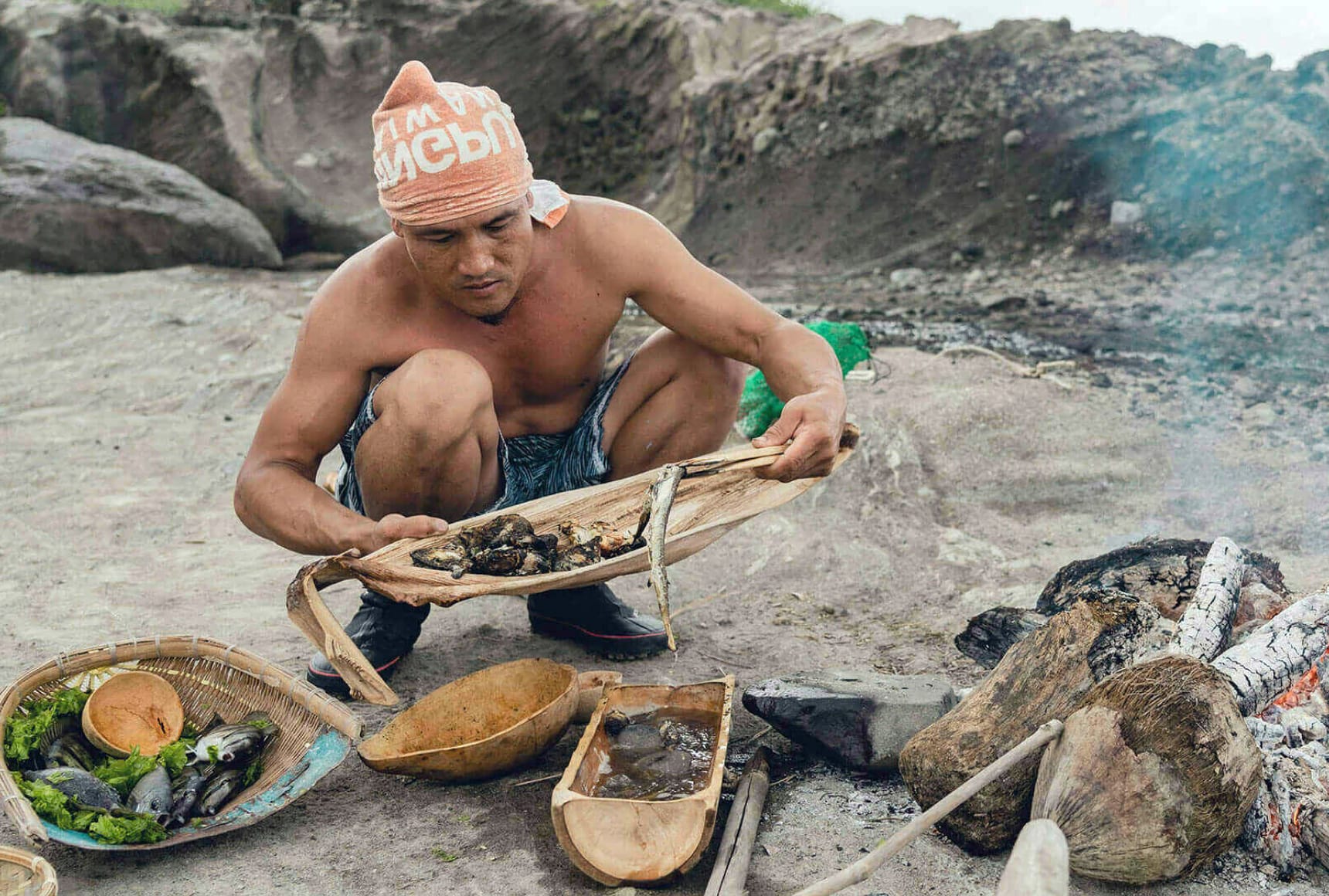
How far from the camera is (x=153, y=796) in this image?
204 cm

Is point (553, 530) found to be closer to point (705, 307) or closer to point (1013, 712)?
point (705, 307)

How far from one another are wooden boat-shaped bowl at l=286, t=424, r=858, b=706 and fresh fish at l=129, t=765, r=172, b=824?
0.38 m

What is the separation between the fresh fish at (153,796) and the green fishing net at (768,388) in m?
2.64

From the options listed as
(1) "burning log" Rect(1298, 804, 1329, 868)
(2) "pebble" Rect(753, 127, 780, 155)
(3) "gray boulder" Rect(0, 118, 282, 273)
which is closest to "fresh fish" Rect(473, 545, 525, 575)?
(1) "burning log" Rect(1298, 804, 1329, 868)

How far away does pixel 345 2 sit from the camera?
12367 mm

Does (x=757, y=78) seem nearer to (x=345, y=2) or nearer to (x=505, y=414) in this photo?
(x=345, y=2)

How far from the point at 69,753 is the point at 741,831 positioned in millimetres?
1357

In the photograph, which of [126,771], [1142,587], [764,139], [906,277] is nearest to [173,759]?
[126,771]

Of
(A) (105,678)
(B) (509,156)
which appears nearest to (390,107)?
(B) (509,156)

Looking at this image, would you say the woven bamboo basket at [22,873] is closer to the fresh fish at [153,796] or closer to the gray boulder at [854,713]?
the fresh fish at [153,796]

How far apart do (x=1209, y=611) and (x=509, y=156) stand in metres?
1.89

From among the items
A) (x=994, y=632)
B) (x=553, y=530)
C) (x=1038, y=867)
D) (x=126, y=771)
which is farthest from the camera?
(x=994, y=632)

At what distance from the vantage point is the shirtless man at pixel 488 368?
2475 millimetres

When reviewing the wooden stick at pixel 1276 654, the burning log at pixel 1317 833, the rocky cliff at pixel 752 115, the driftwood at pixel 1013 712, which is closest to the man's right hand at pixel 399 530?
the driftwood at pixel 1013 712
